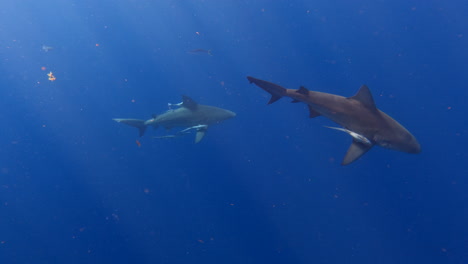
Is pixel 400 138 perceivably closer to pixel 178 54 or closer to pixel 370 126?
pixel 370 126

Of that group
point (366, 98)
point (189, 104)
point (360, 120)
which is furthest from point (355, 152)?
point (189, 104)

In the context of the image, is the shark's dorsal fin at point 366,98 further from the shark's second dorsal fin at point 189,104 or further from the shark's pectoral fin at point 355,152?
the shark's second dorsal fin at point 189,104

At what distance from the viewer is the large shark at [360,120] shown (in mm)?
5168

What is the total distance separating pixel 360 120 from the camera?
5.34 m

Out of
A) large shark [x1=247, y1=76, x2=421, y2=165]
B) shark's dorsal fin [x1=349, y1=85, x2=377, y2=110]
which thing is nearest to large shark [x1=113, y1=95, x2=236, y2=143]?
large shark [x1=247, y1=76, x2=421, y2=165]

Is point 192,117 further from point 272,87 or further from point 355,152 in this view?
point 355,152

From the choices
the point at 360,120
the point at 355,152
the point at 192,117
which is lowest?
the point at 355,152

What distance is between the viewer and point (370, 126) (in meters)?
5.29

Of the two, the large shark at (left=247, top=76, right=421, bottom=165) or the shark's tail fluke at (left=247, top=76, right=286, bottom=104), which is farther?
the shark's tail fluke at (left=247, top=76, right=286, bottom=104)

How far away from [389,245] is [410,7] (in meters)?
15.4

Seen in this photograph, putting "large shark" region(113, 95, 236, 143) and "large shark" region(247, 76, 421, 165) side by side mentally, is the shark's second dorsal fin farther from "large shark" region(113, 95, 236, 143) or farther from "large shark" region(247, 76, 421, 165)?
"large shark" region(247, 76, 421, 165)

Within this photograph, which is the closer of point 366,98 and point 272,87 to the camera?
point 366,98

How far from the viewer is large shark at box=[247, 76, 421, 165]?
5.17 m

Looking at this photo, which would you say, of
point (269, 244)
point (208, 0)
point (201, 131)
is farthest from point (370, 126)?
point (208, 0)
